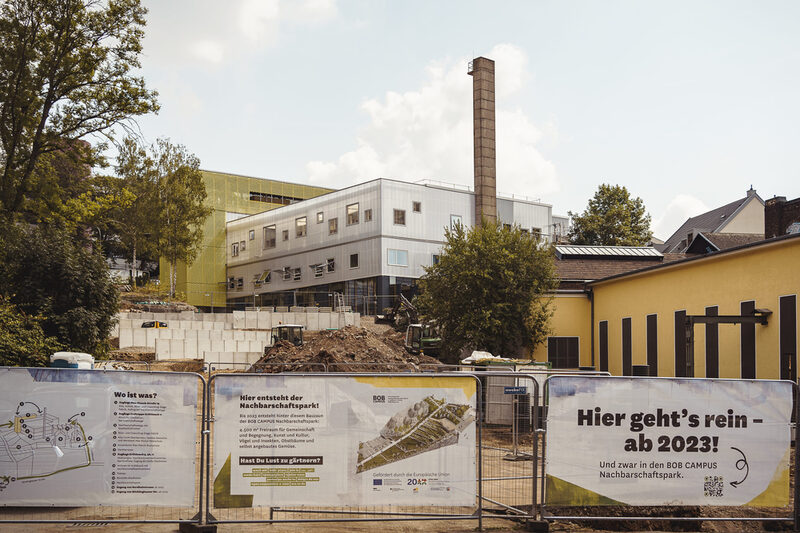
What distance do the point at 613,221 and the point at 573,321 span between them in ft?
123

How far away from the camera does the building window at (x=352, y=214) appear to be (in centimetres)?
6031

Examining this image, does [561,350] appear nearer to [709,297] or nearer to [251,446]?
[709,297]

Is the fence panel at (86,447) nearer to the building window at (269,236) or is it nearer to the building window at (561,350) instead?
the building window at (561,350)

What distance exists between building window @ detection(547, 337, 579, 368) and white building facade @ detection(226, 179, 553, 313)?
20464mm

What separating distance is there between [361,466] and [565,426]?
2.62m

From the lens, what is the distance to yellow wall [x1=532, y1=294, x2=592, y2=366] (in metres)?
37.8

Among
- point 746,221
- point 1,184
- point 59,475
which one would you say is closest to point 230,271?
point 1,184

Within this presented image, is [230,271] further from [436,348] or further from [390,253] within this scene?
[436,348]

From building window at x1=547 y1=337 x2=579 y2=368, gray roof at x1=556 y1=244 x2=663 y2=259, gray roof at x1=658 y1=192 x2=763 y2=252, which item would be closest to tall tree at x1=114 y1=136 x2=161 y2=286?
gray roof at x1=556 y1=244 x2=663 y2=259

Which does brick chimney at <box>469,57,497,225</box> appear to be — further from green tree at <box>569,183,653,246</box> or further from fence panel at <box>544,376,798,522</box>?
fence panel at <box>544,376,798,522</box>

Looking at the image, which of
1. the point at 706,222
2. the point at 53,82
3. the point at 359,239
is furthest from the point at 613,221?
the point at 53,82

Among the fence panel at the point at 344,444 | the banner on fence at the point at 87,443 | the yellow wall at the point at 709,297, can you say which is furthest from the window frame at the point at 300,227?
the fence panel at the point at 344,444

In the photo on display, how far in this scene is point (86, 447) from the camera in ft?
28.0

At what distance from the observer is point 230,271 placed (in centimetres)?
7444
